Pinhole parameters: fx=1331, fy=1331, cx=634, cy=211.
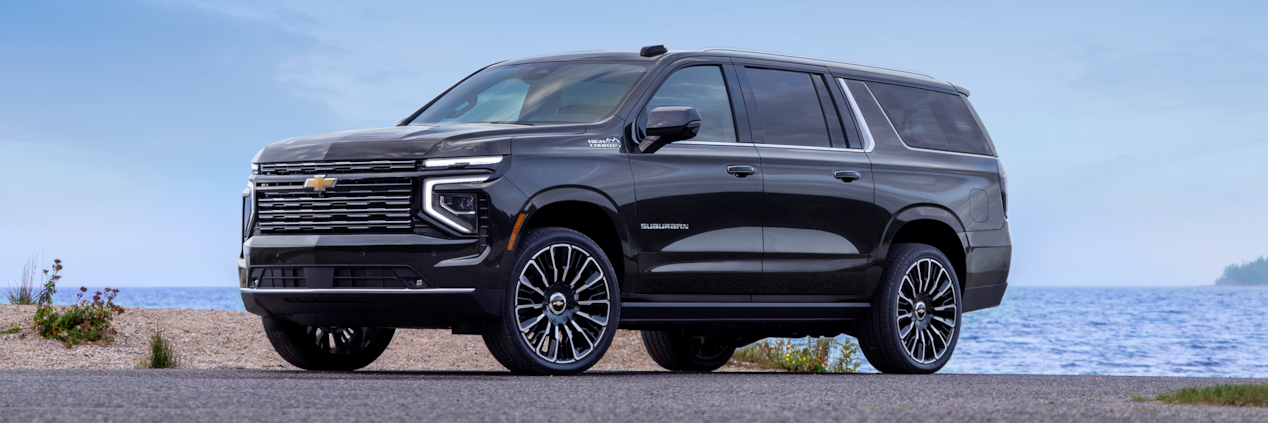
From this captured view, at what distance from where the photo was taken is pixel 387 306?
7.24 metres

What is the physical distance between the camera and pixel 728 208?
8188 millimetres

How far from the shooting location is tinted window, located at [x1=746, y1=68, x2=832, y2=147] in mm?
A: 8703

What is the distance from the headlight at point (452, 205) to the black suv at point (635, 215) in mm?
11

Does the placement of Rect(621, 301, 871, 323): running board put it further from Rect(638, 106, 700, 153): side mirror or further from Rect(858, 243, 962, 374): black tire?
Rect(638, 106, 700, 153): side mirror

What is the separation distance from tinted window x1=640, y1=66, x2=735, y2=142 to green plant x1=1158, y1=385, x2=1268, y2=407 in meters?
3.22

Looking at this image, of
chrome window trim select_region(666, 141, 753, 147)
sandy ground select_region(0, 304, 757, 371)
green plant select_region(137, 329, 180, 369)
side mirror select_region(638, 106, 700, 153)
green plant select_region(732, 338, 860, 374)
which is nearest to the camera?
side mirror select_region(638, 106, 700, 153)

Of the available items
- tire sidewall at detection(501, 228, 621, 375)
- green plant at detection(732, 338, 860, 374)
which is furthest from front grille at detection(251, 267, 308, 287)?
green plant at detection(732, 338, 860, 374)

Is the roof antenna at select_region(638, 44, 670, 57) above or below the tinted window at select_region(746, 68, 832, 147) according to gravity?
above

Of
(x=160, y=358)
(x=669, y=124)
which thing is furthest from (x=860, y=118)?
(x=160, y=358)

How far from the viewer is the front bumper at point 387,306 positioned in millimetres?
7156

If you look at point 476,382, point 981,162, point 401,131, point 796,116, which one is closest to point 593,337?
point 476,382

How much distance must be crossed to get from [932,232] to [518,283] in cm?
388

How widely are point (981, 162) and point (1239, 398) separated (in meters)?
4.38

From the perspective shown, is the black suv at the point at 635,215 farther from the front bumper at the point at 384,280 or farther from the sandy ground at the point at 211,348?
the sandy ground at the point at 211,348
